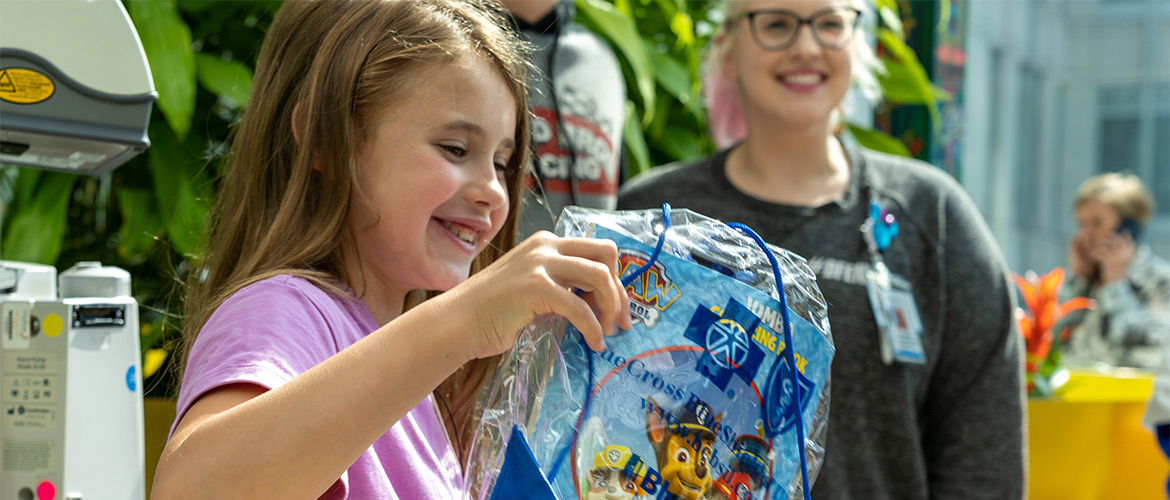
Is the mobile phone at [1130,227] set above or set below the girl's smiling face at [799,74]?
below

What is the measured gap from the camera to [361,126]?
861 mm

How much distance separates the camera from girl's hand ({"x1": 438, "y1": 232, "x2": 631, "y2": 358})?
0.62m

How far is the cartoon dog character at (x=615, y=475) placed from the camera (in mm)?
648

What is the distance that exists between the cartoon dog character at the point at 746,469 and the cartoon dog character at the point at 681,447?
2 cm

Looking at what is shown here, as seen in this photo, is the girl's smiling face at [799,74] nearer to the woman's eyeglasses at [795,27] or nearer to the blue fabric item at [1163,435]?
the woman's eyeglasses at [795,27]

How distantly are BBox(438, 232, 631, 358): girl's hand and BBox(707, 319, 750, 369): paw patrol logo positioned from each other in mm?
63

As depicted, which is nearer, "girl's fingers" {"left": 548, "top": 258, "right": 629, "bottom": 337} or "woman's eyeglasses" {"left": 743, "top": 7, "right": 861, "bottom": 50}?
"girl's fingers" {"left": 548, "top": 258, "right": 629, "bottom": 337}

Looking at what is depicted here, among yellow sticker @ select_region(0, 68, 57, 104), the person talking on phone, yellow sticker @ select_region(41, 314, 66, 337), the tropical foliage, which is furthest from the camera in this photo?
the person talking on phone

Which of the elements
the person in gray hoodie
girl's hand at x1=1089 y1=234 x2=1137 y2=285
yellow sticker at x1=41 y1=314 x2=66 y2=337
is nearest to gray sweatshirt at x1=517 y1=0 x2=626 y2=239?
the person in gray hoodie

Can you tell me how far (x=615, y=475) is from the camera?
650 mm

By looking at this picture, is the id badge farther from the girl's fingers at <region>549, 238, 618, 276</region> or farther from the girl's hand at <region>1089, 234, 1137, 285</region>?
the girl's hand at <region>1089, 234, 1137, 285</region>

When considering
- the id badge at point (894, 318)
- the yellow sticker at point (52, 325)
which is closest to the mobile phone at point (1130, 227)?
the id badge at point (894, 318)

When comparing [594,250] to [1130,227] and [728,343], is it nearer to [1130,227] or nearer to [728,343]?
[728,343]

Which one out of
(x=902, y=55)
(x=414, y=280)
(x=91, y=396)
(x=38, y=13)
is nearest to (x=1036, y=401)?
(x=902, y=55)
